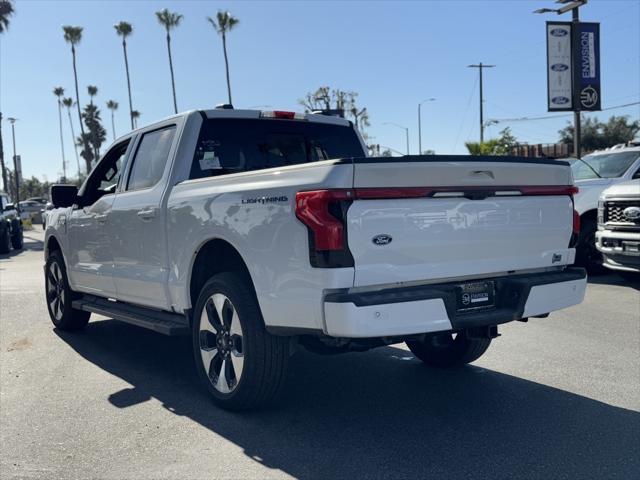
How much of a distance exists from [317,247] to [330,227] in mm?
132

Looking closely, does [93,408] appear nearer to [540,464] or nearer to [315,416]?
[315,416]

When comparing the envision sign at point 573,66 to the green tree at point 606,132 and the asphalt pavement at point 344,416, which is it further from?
the green tree at point 606,132

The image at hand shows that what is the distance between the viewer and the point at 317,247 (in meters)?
3.60

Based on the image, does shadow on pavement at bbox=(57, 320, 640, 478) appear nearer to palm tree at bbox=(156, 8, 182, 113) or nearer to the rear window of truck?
the rear window of truck

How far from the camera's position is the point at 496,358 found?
5840mm

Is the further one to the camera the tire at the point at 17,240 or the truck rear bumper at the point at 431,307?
the tire at the point at 17,240

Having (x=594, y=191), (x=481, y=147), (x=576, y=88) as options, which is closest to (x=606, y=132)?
(x=481, y=147)

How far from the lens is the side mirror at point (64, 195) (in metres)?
6.75

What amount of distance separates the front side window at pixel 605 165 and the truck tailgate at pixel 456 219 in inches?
281

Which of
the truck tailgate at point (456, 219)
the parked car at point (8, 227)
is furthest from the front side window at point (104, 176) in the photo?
the parked car at point (8, 227)

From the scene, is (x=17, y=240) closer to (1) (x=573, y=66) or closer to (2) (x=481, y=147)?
(1) (x=573, y=66)

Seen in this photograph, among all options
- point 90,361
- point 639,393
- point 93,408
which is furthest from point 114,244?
point 639,393

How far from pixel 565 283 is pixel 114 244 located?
380 cm

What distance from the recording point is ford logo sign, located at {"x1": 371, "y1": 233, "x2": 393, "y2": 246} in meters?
3.66
